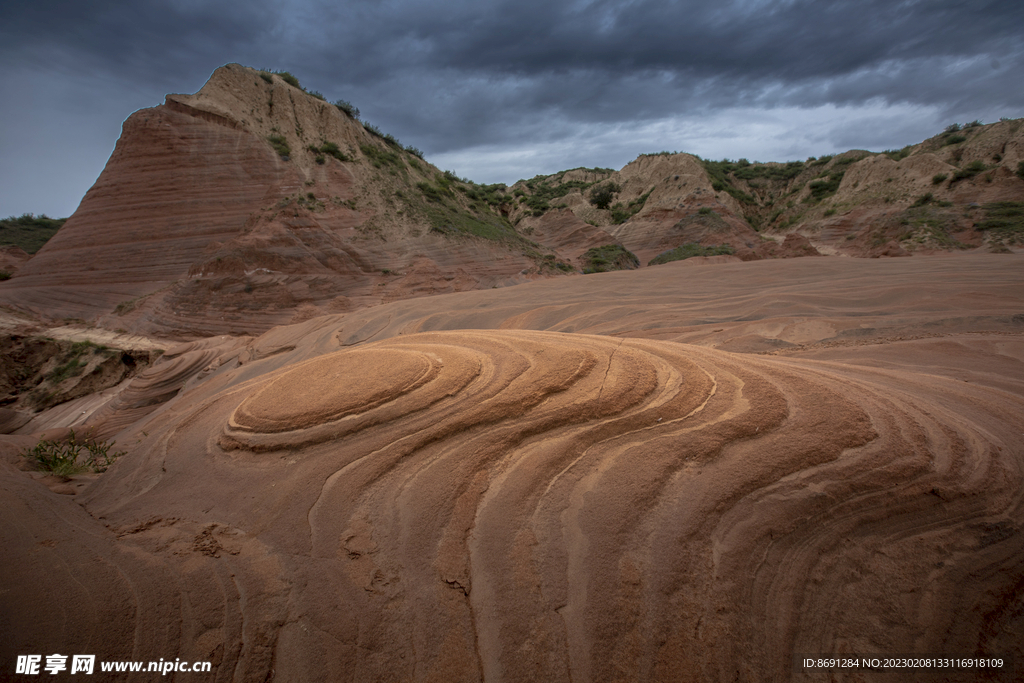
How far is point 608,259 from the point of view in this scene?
1736 cm

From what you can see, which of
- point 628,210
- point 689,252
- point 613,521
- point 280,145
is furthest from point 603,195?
point 613,521

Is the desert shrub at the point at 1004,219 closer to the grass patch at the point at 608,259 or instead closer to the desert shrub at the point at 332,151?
the grass patch at the point at 608,259

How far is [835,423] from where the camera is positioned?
1.57 meters

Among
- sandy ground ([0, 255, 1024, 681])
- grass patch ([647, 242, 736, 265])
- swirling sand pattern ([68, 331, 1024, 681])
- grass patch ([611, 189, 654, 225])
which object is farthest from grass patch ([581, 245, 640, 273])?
swirling sand pattern ([68, 331, 1024, 681])

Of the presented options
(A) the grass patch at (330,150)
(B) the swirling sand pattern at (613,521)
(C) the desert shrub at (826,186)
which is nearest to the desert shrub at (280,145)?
(A) the grass patch at (330,150)

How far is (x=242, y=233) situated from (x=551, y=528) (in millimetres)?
13769

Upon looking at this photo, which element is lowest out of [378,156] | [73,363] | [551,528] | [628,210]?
[551,528]

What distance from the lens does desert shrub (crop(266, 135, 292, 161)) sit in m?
13.5

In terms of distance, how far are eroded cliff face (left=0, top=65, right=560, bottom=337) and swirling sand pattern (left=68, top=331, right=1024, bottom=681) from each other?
10007mm

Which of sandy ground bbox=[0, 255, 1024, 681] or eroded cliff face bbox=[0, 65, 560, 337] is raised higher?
eroded cliff face bbox=[0, 65, 560, 337]

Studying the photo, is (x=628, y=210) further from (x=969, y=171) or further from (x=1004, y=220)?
(x=1004, y=220)

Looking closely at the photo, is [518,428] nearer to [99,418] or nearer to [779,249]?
[99,418]

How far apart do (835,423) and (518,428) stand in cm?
125

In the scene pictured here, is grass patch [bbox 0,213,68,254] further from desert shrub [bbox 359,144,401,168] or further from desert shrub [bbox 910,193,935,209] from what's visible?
desert shrub [bbox 910,193,935,209]
